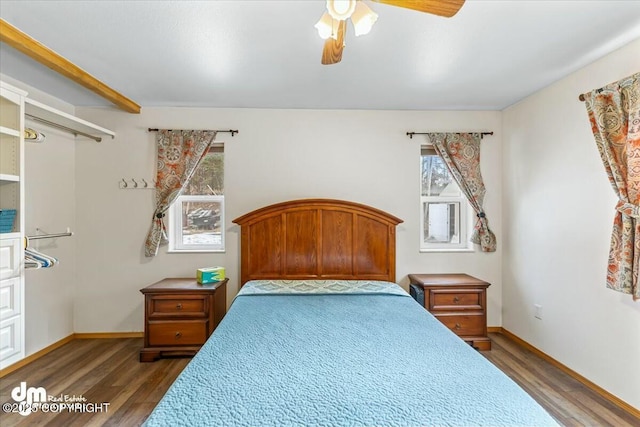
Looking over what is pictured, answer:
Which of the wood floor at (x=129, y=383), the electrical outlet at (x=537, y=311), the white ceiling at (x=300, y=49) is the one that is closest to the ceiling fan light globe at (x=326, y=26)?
the white ceiling at (x=300, y=49)

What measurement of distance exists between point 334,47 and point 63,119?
8.57 feet

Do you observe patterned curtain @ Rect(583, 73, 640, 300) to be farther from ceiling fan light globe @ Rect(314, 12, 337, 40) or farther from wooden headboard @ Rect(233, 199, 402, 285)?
ceiling fan light globe @ Rect(314, 12, 337, 40)

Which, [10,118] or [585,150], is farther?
[585,150]

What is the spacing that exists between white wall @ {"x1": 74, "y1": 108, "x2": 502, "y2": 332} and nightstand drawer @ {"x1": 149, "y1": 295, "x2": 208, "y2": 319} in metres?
0.51

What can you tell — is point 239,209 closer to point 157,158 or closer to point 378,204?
point 157,158

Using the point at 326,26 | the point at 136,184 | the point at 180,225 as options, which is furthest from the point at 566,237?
the point at 136,184

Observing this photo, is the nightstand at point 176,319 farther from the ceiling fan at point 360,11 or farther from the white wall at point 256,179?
the ceiling fan at point 360,11

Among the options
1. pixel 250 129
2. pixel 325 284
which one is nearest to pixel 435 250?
pixel 325 284

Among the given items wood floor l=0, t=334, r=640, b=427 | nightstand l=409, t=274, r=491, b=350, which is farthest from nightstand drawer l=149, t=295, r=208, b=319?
nightstand l=409, t=274, r=491, b=350

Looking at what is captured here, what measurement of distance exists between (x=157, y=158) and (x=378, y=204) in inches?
96.2

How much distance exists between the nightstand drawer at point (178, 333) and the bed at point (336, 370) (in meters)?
0.57

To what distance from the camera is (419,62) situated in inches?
90.0

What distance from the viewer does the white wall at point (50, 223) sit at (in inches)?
109

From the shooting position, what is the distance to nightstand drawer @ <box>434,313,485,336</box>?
2896 mm
